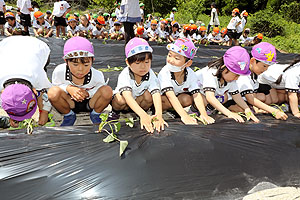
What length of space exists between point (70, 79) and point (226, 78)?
1441 mm

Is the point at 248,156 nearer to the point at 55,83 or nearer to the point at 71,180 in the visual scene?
the point at 71,180

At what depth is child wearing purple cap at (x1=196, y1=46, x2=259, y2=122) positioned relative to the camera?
84.9 inches

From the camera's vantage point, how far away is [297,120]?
83.6 inches

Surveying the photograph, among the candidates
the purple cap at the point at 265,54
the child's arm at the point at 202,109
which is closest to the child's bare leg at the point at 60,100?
the child's arm at the point at 202,109

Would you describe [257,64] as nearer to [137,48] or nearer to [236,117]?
[236,117]

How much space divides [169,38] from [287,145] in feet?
26.3

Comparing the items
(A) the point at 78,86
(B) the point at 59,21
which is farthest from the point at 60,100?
(B) the point at 59,21

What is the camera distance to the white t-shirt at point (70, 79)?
7.37 ft

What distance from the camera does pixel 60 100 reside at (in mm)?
2193

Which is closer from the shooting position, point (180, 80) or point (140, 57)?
point (140, 57)

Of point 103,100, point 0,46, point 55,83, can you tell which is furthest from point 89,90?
point 0,46

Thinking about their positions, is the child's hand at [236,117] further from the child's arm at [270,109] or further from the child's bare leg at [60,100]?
the child's bare leg at [60,100]

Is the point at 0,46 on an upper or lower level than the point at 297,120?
upper

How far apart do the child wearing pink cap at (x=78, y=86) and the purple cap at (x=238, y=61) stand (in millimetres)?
1109
